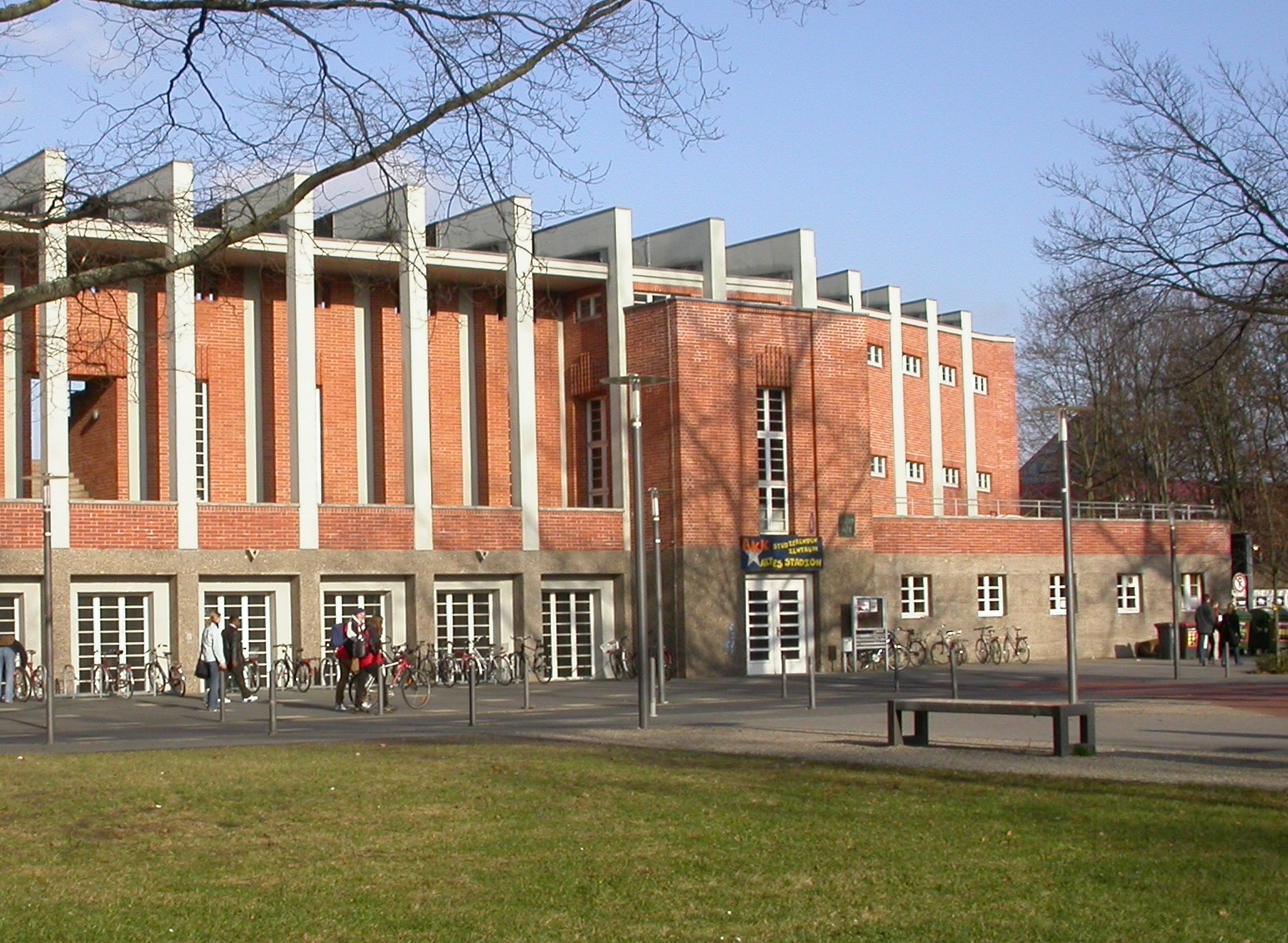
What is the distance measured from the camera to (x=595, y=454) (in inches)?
1767

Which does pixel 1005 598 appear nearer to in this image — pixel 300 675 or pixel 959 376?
pixel 959 376

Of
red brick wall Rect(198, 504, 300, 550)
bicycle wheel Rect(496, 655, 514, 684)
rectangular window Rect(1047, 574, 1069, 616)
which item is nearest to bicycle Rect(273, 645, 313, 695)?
red brick wall Rect(198, 504, 300, 550)

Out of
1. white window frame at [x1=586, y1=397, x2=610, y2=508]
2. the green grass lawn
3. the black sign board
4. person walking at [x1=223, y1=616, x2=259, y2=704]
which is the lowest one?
the green grass lawn

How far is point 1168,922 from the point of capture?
845cm

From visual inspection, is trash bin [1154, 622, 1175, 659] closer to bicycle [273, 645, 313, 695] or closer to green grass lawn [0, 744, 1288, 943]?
bicycle [273, 645, 313, 695]

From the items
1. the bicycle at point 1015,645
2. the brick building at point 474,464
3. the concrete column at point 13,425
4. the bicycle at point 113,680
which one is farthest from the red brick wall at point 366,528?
the bicycle at point 1015,645

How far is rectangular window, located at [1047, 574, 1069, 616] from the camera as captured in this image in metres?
50.7

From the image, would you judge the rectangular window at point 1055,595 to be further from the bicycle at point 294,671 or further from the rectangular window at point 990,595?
the bicycle at point 294,671

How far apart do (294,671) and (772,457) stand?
43.4ft

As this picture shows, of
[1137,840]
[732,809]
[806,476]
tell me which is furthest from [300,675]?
[1137,840]

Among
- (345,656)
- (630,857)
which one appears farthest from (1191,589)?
(630,857)

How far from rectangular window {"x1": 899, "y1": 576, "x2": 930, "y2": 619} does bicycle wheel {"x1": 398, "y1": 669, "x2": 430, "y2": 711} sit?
17.4 meters

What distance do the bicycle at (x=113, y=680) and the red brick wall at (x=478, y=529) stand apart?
7.64 metres

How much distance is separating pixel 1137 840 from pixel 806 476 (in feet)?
107
